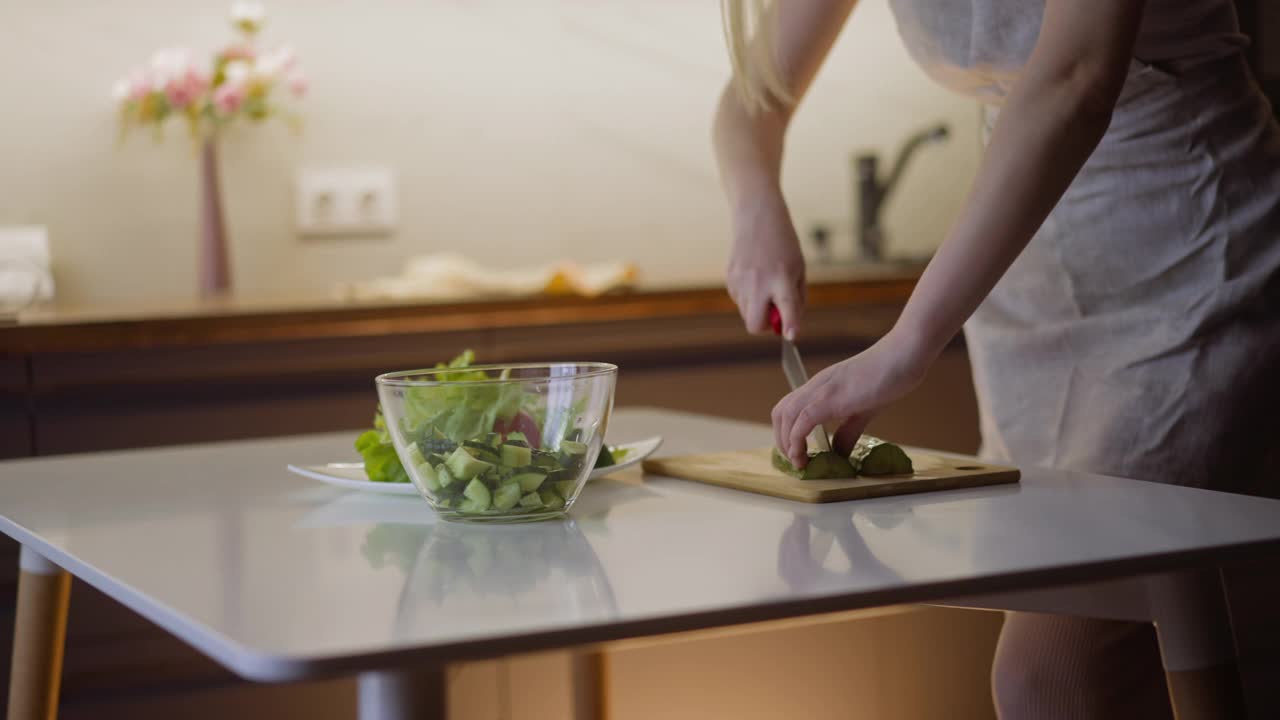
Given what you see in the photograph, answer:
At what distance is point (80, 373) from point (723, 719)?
95 cm

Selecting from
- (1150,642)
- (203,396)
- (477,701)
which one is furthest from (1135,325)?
(203,396)

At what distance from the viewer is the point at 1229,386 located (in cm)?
113

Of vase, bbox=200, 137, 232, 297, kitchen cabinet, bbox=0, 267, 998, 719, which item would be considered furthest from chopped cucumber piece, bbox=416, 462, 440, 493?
vase, bbox=200, 137, 232, 297

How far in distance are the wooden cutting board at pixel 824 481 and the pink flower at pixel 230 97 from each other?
156 cm

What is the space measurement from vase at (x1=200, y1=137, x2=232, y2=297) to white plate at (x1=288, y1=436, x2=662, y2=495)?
1379 millimetres

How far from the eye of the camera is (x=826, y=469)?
89cm

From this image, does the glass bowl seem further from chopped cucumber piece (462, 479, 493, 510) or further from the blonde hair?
the blonde hair

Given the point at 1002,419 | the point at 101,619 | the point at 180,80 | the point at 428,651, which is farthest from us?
the point at 180,80

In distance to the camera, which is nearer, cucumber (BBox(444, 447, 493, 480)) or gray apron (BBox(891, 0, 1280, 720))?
cucumber (BBox(444, 447, 493, 480))

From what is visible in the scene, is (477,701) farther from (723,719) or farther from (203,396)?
(203,396)

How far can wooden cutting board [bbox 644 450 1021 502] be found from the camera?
2.81 ft

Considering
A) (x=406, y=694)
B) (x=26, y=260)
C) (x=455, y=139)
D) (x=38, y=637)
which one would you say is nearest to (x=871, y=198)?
(x=455, y=139)

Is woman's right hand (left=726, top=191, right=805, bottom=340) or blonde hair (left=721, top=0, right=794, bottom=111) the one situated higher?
blonde hair (left=721, top=0, right=794, bottom=111)

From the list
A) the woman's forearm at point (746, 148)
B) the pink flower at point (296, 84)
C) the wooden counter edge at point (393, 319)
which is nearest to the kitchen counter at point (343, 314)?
the wooden counter edge at point (393, 319)
